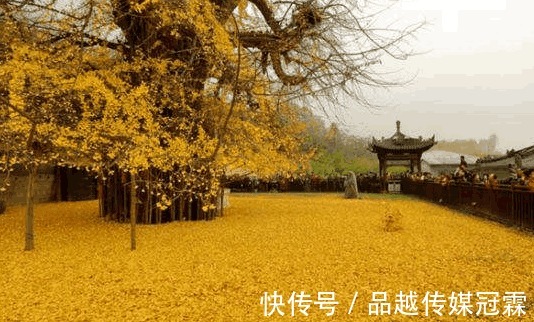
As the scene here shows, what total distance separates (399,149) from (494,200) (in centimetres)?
2154

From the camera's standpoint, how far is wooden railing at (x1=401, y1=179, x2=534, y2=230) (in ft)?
36.2

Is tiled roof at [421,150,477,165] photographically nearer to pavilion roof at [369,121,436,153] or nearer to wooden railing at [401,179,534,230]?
pavilion roof at [369,121,436,153]

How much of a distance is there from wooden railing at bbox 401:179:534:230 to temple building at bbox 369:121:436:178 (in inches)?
531

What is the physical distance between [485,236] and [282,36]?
22.7ft

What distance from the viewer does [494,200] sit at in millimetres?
13344

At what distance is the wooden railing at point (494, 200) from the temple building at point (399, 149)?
13.5 metres

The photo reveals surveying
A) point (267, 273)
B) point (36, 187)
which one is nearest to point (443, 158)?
point (36, 187)

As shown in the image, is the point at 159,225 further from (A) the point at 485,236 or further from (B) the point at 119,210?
(A) the point at 485,236

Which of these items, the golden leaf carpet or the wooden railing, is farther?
the wooden railing

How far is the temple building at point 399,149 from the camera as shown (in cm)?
3456

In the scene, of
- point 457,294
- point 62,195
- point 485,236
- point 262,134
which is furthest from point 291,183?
point 457,294

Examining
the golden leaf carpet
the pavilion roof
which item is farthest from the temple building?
the golden leaf carpet

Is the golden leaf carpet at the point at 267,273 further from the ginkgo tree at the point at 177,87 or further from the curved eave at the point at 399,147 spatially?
the curved eave at the point at 399,147

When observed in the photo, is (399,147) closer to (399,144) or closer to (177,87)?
(399,144)
